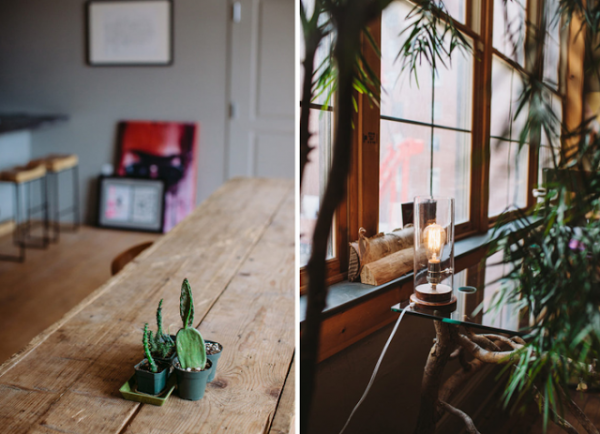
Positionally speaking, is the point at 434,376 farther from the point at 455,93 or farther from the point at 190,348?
the point at 190,348

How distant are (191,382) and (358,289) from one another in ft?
1.53

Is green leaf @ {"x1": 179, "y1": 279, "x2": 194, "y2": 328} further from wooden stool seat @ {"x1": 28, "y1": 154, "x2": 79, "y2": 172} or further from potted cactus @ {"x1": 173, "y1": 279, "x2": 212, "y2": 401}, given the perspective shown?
wooden stool seat @ {"x1": 28, "y1": 154, "x2": 79, "y2": 172}

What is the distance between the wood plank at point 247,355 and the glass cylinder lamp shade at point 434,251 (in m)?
0.43

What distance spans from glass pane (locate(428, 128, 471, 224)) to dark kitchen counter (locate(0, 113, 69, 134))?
3793 mm

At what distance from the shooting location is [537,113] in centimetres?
44

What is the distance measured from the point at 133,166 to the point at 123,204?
1.12 ft

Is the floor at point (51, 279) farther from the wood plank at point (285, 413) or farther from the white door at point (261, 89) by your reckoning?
the wood plank at point (285, 413)

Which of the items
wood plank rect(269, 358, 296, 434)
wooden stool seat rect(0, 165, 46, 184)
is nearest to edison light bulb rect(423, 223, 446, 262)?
wood plank rect(269, 358, 296, 434)

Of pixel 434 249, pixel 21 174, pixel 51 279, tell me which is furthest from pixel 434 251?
pixel 21 174

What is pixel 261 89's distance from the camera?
428 cm

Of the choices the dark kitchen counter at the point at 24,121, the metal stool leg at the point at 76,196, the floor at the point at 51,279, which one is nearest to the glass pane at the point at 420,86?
the floor at the point at 51,279

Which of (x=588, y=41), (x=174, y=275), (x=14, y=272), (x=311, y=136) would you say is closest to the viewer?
(x=588, y=41)

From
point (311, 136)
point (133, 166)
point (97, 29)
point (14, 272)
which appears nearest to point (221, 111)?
point (133, 166)

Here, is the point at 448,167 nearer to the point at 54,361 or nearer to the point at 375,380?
the point at 375,380
